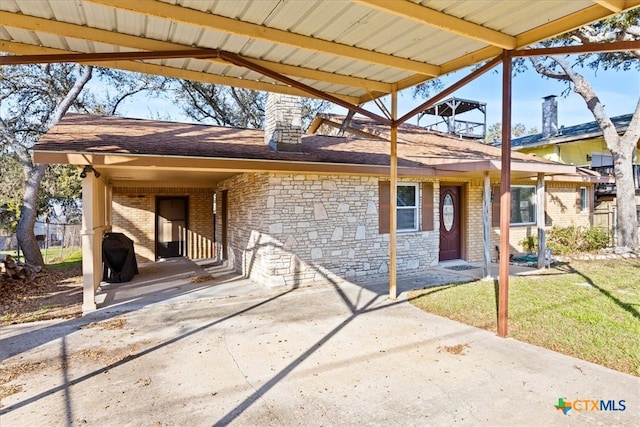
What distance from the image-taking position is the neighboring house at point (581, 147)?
1498 cm

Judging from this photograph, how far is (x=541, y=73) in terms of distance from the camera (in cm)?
1467

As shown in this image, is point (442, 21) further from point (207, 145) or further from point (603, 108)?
point (603, 108)

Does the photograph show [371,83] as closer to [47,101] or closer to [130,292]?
[130,292]

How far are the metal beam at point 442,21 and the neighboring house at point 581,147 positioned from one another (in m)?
13.6

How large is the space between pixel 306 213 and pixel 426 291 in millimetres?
2984

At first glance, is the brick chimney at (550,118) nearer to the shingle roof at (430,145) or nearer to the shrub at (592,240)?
the shingle roof at (430,145)

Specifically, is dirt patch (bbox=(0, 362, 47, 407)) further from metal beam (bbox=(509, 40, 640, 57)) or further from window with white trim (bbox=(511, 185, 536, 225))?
window with white trim (bbox=(511, 185, 536, 225))

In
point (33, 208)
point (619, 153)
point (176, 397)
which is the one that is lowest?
point (176, 397)

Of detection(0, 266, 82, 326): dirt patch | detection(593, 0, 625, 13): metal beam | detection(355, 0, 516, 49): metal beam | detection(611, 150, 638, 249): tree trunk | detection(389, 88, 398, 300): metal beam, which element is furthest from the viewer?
detection(611, 150, 638, 249): tree trunk

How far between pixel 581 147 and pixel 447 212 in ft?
34.4

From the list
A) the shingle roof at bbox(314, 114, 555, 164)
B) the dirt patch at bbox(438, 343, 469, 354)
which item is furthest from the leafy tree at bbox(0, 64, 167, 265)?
the dirt patch at bbox(438, 343, 469, 354)

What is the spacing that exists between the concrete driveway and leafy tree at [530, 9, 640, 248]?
10479mm

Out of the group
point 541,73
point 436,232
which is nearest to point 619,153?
point 541,73

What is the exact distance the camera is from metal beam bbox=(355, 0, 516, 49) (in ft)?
A: 11.4
